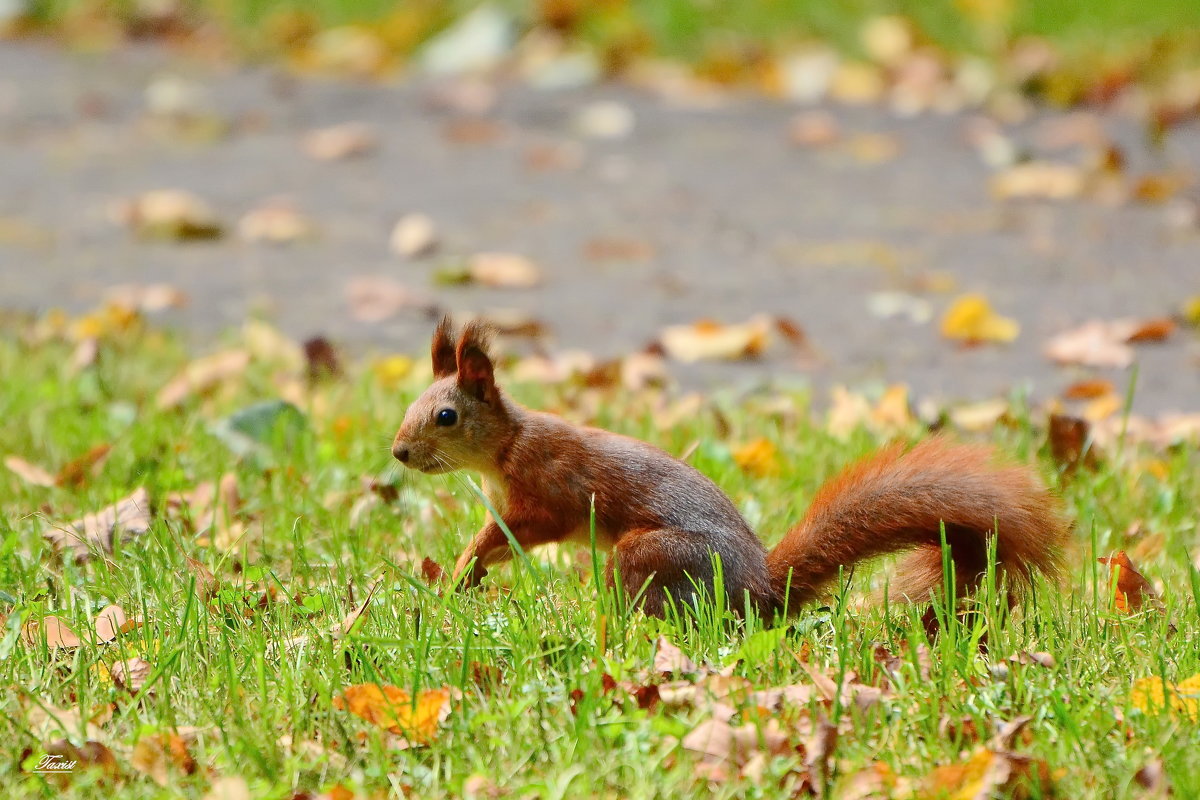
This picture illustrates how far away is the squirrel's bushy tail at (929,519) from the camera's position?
198 cm

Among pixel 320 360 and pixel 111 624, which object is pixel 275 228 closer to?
pixel 320 360

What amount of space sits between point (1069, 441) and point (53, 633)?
187 cm

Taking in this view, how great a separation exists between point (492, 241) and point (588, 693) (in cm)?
328

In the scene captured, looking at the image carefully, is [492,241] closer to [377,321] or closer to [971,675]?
[377,321]

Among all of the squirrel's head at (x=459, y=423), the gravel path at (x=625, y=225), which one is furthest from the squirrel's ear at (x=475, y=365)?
the gravel path at (x=625, y=225)

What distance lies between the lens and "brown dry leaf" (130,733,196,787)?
1728mm

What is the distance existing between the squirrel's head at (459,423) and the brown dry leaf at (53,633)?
1.68ft

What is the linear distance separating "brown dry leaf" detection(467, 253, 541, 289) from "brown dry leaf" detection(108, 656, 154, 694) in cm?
266

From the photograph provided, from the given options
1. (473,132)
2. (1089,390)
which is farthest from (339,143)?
(1089,390)

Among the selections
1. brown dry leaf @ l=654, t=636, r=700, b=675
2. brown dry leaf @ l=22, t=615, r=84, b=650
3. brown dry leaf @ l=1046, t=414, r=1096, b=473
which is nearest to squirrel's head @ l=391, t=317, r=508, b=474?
brown dry leaf @ l=654, t=636, r=700, b=675

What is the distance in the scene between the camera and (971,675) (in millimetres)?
1876

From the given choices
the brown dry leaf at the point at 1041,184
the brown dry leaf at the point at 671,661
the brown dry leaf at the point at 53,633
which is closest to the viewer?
the brown dry leaf at the point at 671,661

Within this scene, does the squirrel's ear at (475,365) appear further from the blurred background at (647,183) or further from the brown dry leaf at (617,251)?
the brown dry leaf at (617,251)

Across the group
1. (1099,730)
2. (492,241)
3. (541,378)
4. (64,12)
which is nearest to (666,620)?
(1099,730)
